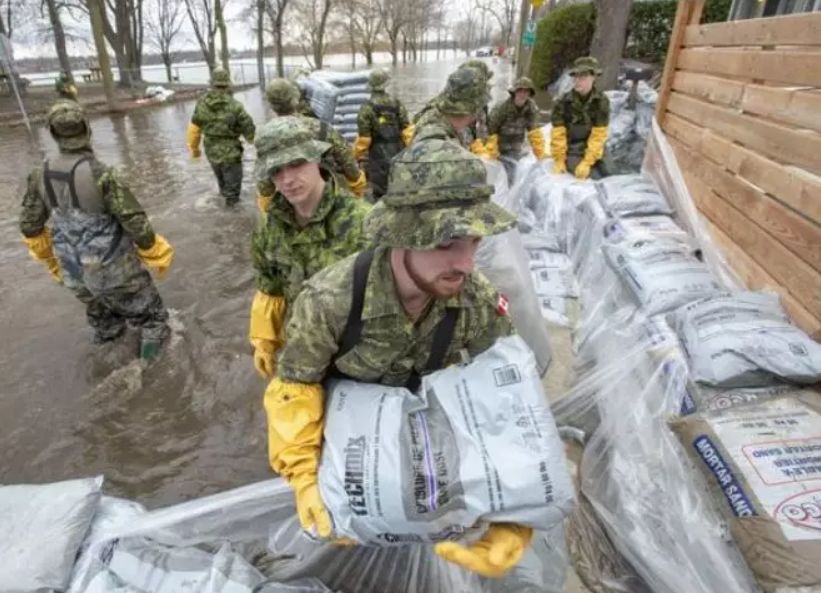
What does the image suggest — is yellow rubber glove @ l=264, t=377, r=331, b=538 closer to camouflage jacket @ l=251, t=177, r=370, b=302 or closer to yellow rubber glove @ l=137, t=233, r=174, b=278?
camouflage jacket @ l=251, t=177, r=370, b=302

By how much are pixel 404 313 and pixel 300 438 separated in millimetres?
404

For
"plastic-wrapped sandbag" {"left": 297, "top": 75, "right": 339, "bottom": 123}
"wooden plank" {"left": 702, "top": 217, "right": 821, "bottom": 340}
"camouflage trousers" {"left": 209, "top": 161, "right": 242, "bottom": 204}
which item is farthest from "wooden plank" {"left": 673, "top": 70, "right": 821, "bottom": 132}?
"camouflage trousers" {"left": 209, "top": 161, "right": 242, "bottom": 204}

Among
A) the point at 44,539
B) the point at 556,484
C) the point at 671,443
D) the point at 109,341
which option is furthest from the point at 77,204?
the point at 671,443

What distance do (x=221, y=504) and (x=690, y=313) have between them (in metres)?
1.98

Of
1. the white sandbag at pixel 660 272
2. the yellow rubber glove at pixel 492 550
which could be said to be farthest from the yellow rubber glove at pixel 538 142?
the yellow rubber glove at pixel 492 550

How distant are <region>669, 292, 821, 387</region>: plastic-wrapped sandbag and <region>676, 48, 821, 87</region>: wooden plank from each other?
1.05m

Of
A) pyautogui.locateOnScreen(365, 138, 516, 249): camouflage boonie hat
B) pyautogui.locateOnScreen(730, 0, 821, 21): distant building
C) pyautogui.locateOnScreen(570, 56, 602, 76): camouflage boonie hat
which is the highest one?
pyautogui.locateOnScreen(730, 0, 821, 21): distant building

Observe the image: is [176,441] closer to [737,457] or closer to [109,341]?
[109,341]

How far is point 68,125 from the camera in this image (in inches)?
100

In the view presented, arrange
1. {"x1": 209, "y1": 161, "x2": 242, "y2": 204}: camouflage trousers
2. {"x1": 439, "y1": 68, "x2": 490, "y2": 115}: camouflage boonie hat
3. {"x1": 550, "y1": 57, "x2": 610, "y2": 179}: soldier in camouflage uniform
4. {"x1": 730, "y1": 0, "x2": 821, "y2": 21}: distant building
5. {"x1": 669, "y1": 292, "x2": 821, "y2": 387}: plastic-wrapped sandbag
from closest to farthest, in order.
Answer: {"x1": 669, "y1": 292, "x2": 821, "y2": 387}: plastic-wrapped sandbag → {"x1": 439, "y1": 68, "x2": 490, "y2": 115}: camouflage boonie hat → {"x1": 730, "y1": 0, "x2": 821, "y2": 21}: distant building → {"x1": 550, "y1": 57, "x2": 610, "y2": 179}: soldier in camouflage uniform → {"x1": 209, "y1": 161, "x2": 242, "y2": 204}: camouflage trousers

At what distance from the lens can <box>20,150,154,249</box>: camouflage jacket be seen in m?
2.67

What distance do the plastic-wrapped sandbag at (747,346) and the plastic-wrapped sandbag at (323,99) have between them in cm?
585

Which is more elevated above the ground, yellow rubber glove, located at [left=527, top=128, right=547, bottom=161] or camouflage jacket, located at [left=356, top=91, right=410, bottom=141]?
camouflage jacket, located at [left=356, top=91, right=410, bottom=141]

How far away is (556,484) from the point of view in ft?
3.25
